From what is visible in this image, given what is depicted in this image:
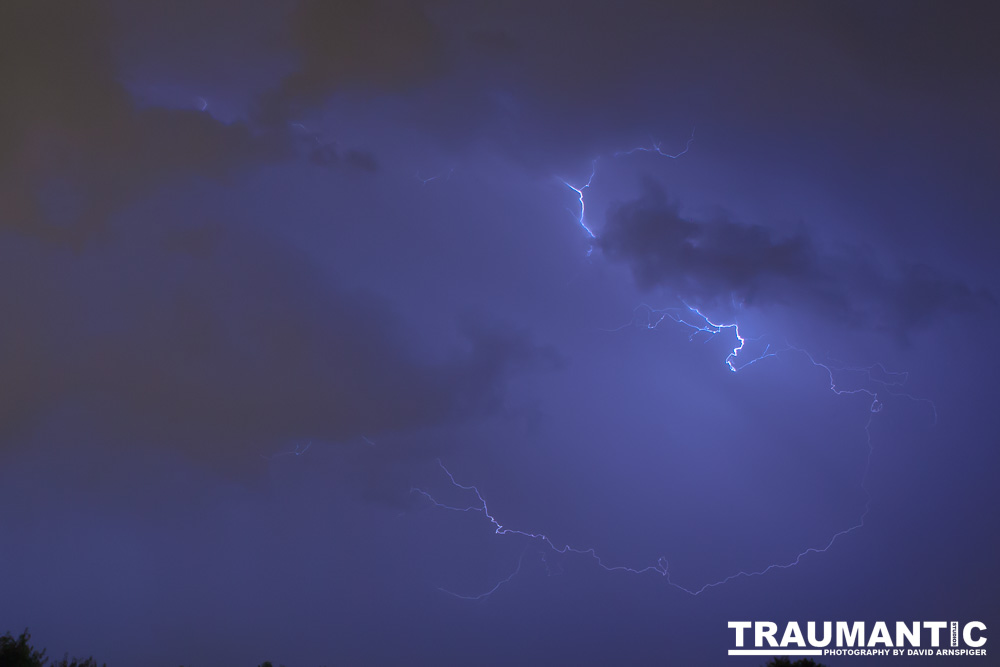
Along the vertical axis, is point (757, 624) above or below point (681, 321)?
below

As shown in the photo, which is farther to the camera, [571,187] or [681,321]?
[681,321]

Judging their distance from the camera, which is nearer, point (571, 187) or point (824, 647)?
point (824, 647)

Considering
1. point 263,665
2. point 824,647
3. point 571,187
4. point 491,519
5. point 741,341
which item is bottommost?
point 263,665

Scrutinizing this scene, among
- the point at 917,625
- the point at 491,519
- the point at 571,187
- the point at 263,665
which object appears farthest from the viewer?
the point at 491,519

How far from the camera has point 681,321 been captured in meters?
29.2

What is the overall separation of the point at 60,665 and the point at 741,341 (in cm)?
2563

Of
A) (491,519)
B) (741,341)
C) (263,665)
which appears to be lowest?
(263,665)

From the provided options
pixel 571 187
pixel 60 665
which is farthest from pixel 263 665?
pixel 571 187

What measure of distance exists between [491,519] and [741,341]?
13.6m

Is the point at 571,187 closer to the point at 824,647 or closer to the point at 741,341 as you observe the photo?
the point at 741,341

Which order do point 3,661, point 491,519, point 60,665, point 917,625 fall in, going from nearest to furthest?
point 3,661 → point 60,665 → point 917,625 → point 491,519

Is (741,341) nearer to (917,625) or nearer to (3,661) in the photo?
(917,625)

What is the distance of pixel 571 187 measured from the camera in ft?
86.9

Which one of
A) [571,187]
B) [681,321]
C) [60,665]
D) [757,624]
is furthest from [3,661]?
[681,321]
